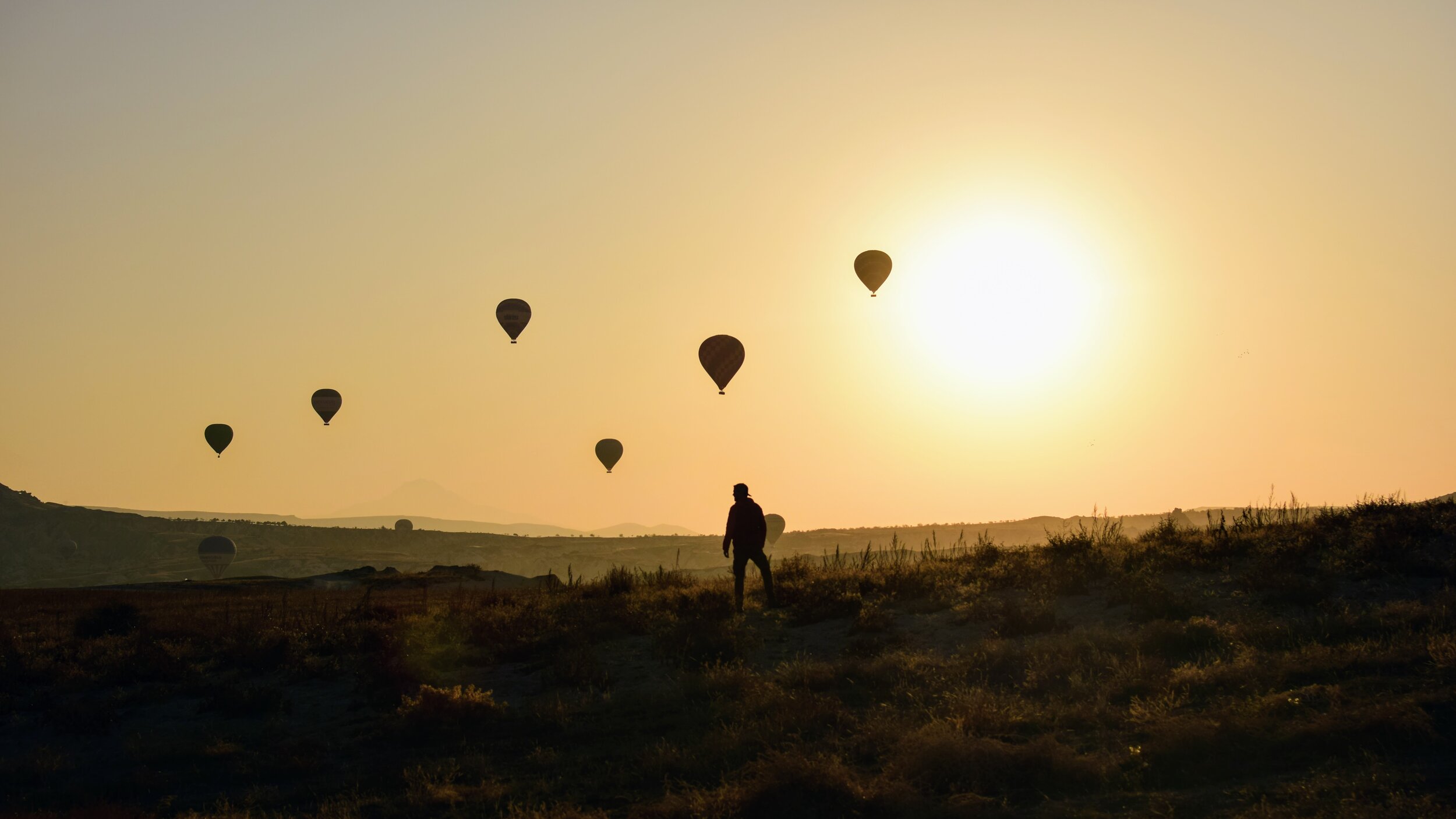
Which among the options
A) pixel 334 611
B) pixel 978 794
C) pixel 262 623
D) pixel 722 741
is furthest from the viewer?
pixel 334 611

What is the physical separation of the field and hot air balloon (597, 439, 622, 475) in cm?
6409

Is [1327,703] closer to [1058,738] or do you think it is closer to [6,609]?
[1058,738]

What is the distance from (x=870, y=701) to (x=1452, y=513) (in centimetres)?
1245

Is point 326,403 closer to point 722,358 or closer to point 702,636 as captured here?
point 722,358

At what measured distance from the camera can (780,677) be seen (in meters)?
16.5

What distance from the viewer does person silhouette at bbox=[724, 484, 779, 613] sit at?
21.0 m

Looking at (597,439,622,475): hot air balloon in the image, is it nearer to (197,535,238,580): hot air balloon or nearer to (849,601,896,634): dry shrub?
(197,535,238,580): hot air balloon

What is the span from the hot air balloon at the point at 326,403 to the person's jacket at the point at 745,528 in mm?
69682

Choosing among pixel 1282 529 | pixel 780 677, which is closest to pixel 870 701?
pixel 780 677

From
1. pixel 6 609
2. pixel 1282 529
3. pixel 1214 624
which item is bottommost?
pixel 6 609

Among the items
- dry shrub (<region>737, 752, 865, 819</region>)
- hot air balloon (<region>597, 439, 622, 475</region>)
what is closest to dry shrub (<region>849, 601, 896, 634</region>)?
dry shrub (<region>737, 752, 865, 819</region>)

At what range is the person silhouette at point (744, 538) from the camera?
2103cm

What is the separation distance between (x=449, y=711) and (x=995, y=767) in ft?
27.9

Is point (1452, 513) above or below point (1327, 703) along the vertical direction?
above
